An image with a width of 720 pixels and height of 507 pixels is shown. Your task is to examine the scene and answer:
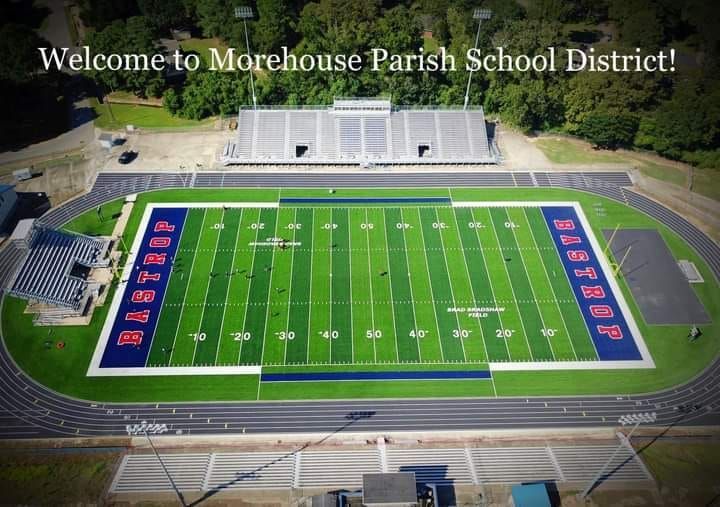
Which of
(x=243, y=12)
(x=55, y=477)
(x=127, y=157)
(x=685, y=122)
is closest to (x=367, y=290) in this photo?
(x=55, y=477)

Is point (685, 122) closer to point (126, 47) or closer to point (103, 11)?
point (126, 47)

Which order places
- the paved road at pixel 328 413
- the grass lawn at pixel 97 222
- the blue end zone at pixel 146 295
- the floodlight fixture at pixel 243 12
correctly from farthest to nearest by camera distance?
1. the floodlight fixture at pixel 243 12
2. the grass lawn at pixel 97 222
3. the blue end zone at pixel 146 295
4. the paved road at pixel 328 413

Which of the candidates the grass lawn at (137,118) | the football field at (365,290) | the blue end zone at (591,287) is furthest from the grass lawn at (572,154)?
the grass lawn at (137,118)

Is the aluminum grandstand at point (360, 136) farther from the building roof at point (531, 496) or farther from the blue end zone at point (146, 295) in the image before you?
the building roof at point (531, 496)

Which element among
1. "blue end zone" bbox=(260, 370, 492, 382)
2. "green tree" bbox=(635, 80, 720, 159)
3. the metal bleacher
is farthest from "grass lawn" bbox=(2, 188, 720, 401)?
"green tree" bbox=(635, 80, 720, 159)

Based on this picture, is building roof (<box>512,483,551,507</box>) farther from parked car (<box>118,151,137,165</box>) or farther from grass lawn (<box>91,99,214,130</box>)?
grass lawn (<box>91,99,214,130</box>)

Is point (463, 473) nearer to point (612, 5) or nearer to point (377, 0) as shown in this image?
point (377, 0)
